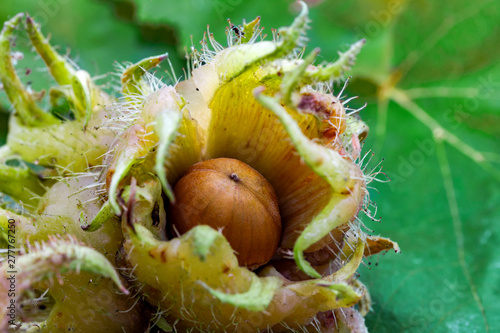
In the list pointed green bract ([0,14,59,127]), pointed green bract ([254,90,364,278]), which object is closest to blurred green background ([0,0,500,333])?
pointed green bract ([0,14,59,127])

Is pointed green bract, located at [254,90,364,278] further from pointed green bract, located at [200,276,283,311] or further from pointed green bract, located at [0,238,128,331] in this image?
pointed green bract, located at [0,238,128,331]

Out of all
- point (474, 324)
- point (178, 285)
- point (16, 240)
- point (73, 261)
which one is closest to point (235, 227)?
point (178, 285)

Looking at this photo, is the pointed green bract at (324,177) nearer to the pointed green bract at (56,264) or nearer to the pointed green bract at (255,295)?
the pointed green bract at (255,295)

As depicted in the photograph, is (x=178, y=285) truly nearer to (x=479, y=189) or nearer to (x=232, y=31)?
(x=232, y=31)

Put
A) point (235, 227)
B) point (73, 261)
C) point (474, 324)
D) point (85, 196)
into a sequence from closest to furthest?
1. point (73, 261)
2. point (235, 227)
3. point (85, 196)
4. point (474, 324)

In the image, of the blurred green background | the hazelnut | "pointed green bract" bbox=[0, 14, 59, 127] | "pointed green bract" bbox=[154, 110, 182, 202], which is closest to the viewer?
"pointed green bract" bbox=[154, 110, 182, 202]

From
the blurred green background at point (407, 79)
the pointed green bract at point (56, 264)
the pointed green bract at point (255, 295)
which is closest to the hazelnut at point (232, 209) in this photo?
the pointed green bract at point (255, 295)
